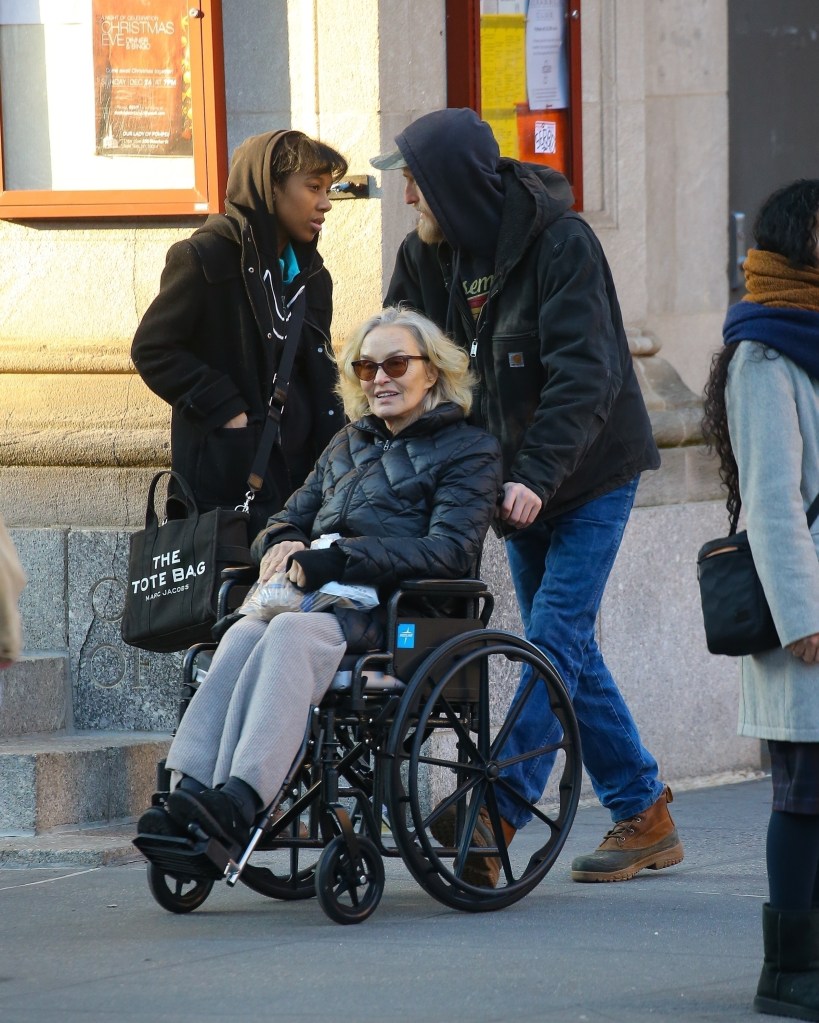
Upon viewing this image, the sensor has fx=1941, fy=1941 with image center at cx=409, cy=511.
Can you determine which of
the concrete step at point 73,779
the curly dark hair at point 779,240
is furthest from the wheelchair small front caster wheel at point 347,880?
the concrete step at point 73,779

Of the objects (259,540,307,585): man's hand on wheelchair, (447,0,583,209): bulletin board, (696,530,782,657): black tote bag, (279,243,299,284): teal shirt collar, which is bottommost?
(259,540,307,585): man's hand on wheelchair

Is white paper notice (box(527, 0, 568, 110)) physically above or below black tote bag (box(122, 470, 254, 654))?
above

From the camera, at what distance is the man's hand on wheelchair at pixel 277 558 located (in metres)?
5.00

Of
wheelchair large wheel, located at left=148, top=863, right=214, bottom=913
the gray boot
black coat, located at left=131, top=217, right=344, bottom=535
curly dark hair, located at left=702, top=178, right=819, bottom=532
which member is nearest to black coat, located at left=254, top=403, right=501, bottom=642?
black coat, located at left=131, top=217, right=344, bottom=535

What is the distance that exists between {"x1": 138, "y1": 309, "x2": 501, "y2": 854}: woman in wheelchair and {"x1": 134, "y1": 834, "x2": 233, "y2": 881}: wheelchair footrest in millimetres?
28

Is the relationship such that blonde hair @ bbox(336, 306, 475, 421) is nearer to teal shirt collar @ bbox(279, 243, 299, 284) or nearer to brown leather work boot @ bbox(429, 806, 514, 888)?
teal shirt collar @ bbox(279, 243, 299, 284)

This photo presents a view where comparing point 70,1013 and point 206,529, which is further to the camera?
point 206,529

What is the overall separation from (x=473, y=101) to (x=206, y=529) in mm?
2033

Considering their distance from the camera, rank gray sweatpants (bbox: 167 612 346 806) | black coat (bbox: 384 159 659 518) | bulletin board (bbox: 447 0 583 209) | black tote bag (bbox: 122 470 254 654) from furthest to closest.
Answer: bulletin board (bbox: 447 0 583 209), black tote bag (bbox: 122 470 254 654), black coat (bbox: 384 159 659 518), gray sweatpants (bbox: 167 612 346 806)

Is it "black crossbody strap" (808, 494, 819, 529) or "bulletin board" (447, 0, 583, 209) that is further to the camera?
"bulletin board" (447, 0, 583, 209)

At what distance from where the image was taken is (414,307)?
5.61 m

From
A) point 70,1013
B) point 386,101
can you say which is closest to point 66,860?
point 70,1013

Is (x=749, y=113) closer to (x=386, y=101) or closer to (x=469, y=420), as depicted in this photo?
(x=386, y=101)

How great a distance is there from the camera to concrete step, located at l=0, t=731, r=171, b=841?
19.3ft
